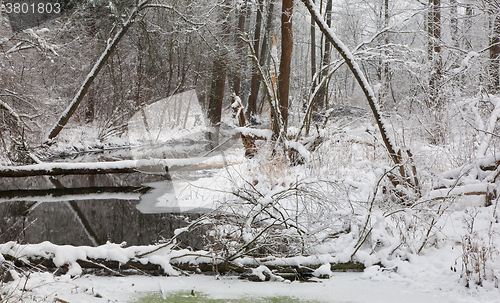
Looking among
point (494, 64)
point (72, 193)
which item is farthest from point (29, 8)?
point (494, 64)

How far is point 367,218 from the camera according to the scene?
4.28m

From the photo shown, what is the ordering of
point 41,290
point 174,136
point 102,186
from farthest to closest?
point 174,136 < point 102,186 < point 41,290

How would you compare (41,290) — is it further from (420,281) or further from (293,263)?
(420,281)

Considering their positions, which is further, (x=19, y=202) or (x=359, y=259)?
(x=19, y=202)

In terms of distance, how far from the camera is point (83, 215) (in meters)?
6.93

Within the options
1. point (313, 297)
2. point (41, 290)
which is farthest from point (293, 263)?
point (41, 290)

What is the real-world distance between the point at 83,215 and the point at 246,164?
11.2ft

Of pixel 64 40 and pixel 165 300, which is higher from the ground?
pixel 64 40

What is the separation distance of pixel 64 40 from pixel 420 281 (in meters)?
15.0

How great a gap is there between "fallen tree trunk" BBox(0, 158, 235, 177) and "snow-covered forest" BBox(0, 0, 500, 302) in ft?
0.14

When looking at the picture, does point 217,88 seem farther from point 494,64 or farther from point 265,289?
point 265,289

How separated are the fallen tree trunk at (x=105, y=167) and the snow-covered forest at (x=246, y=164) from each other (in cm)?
4

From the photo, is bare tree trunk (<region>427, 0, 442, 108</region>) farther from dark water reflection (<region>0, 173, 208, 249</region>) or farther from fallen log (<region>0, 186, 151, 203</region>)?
fallen log (<region>0, 186, 151, 203</region>)

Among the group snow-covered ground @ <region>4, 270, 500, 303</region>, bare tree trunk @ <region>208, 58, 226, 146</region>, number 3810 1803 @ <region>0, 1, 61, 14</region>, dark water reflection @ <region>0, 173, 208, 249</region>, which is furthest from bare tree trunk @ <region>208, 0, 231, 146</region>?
snow-covered ground @ <region>4, 270, 500, 303</region>
